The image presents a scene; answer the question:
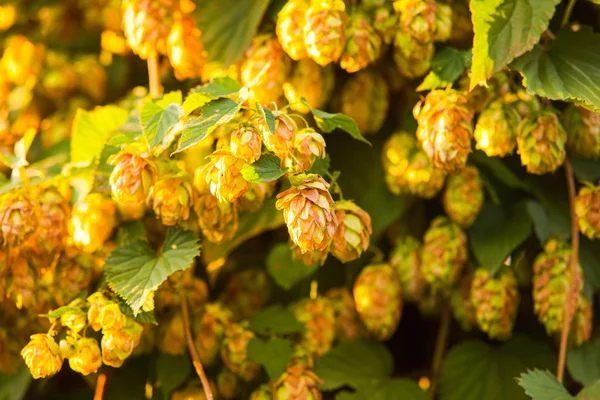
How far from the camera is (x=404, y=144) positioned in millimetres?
1188

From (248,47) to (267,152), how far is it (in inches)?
14.0

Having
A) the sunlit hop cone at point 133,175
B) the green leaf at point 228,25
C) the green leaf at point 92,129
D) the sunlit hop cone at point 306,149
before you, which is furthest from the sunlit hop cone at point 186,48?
the sunlit hop cone at point 306,149

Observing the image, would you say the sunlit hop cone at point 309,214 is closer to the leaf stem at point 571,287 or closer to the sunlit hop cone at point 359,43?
the sunlit hop cone at point 359,43

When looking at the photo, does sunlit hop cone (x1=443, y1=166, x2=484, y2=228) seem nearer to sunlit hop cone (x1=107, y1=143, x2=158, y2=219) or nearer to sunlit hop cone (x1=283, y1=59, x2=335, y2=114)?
sunlit hop cone (x1=283, y1=59, x2=335, y2=114)

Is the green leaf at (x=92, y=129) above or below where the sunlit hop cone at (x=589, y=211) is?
below

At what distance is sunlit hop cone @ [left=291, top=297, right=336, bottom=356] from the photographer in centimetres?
117

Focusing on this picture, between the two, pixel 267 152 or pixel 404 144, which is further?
pixel 404 144

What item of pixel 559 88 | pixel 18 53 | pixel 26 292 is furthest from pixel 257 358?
pixel 18 53

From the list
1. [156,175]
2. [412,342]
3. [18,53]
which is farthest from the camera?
[18,53]

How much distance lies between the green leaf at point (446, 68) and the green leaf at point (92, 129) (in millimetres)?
547

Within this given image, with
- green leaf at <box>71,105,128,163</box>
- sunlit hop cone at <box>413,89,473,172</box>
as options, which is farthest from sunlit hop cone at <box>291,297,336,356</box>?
green leaf at <box>71,105,128,163</box>

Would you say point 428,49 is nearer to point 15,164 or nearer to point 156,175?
point 156,175

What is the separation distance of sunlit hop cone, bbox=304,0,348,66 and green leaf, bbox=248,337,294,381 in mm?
449

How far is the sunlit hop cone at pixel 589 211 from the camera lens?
105 cm
